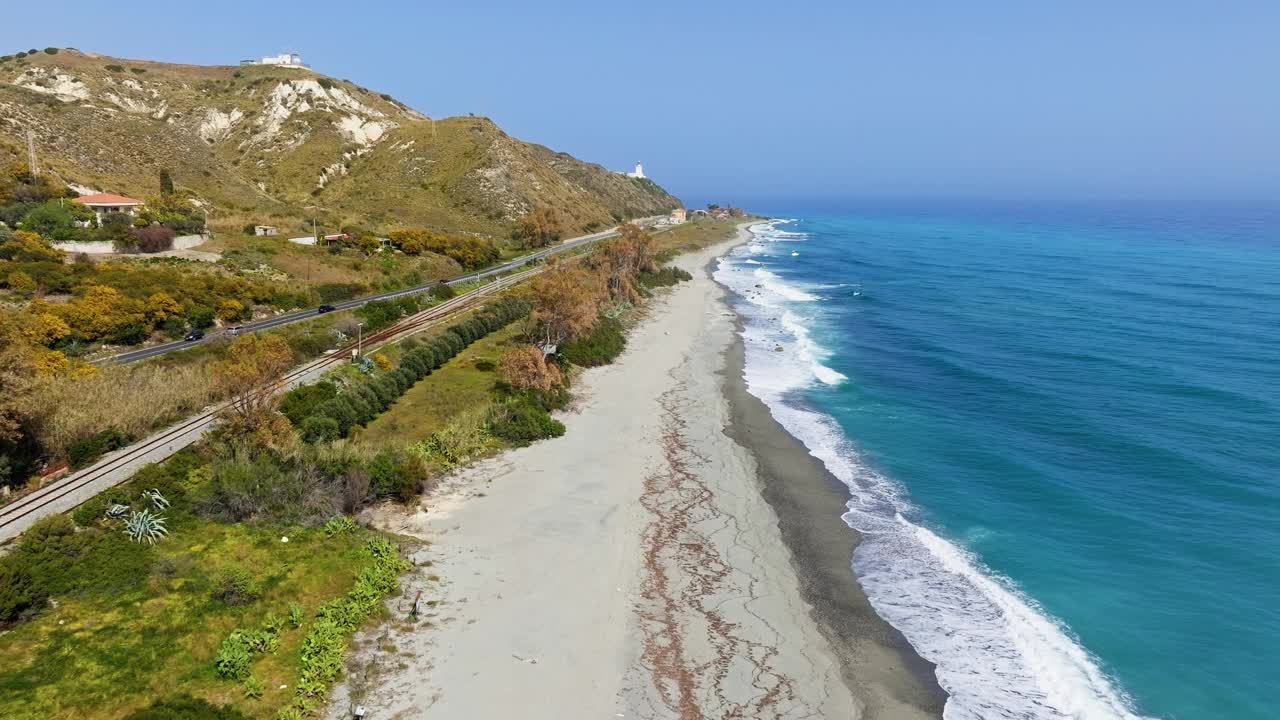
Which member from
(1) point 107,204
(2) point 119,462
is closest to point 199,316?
(2) point 119,462

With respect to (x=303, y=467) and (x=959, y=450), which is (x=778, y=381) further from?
(x=303, y=467)

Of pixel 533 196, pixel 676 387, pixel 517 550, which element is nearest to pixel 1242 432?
pixel 676 387

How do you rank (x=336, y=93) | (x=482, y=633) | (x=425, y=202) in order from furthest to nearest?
(x=336, y=93) < (x=425, y=202) < (x=482, y=633)

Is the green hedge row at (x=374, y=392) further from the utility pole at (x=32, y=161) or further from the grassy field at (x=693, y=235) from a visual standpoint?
the grassy field at (x=693, y=235)

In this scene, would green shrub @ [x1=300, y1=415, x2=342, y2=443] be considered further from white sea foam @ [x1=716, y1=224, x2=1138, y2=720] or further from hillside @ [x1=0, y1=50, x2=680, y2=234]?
hillside @ [x1=0, y1=50, x2=680, y2=234]

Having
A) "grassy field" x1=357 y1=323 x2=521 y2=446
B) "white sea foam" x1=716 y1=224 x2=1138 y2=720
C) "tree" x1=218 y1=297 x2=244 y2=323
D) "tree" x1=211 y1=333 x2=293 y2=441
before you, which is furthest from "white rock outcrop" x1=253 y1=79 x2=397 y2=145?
"white sea foam" x1=716 y1=224 x2=1138 y2=720

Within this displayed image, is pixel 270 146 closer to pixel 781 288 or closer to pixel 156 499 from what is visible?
pixel 781 288
